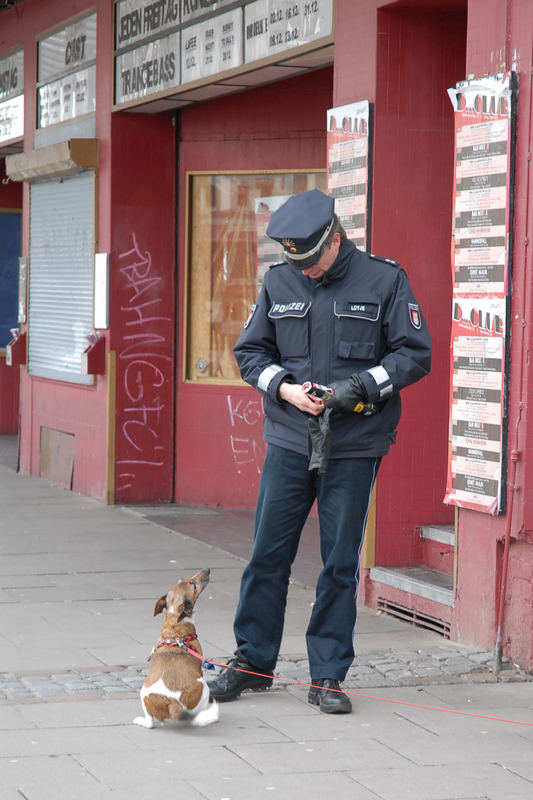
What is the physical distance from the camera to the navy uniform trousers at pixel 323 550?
17.2 ft

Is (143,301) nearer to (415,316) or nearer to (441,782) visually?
(415,316)

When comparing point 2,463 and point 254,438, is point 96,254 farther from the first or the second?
point 2,463

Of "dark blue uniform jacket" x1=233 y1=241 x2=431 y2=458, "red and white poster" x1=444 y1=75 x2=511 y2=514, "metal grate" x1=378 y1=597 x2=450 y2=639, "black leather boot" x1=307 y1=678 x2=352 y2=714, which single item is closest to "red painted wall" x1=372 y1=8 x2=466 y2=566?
"metal grate" x1=378 y1=597 x2=450 y2=639

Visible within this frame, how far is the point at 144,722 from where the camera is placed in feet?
16.1

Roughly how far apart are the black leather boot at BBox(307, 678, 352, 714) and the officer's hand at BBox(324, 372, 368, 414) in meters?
1.15

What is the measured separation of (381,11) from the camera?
22.7ft

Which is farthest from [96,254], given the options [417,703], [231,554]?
[417,703]

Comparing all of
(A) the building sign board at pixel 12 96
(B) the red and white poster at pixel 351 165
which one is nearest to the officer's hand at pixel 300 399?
(B) the red and white poster at pixel 351 165

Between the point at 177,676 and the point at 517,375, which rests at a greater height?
the point at 517,375

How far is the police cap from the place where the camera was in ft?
16.6

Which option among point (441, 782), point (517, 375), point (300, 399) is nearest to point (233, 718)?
point (441, 782)

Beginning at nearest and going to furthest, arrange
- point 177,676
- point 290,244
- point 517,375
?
point 177,676 < point 290,244 < point 517,375

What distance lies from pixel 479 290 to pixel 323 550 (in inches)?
60.8

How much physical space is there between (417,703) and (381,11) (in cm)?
369
